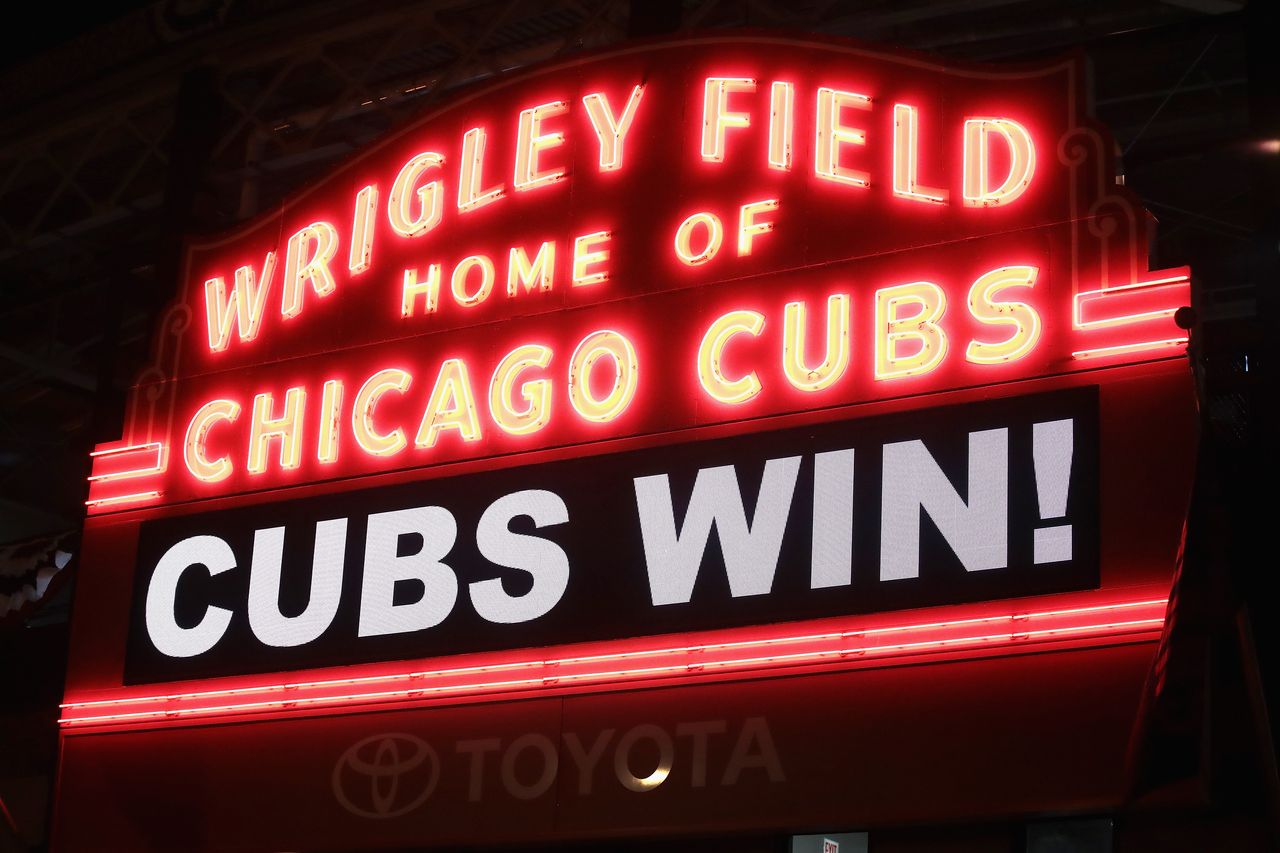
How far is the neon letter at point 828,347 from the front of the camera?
9.90 m

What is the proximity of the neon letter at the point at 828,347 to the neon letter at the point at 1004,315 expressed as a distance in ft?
2.50

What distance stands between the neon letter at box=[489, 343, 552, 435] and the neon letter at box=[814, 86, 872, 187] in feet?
6.80

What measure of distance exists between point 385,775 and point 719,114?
458 cm

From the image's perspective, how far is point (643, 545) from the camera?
1009cm

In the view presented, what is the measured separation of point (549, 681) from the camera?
10.1 metres

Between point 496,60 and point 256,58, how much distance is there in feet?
6.95

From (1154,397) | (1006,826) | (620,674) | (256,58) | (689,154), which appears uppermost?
(256,58)

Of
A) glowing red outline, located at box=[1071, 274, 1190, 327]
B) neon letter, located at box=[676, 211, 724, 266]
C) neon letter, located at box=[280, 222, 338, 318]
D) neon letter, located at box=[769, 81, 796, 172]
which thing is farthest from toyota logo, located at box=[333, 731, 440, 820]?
glowing red outline, located at box=[1071, 274, 1190, 327]

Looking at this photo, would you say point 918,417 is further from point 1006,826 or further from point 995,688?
point 1006,826

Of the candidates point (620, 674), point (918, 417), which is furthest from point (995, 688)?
point (620, 674)

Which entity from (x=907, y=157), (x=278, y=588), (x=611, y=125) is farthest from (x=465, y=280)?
(x=907, y=157)

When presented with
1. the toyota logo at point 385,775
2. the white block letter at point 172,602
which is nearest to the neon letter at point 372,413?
the white block letter at point 172,602

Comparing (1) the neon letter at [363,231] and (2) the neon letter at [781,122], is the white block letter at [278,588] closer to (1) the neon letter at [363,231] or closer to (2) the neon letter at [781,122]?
(1) the neon letter at [363,231]

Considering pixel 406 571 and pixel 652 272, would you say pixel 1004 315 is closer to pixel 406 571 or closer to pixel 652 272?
pixel 652 272
